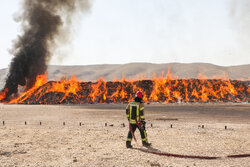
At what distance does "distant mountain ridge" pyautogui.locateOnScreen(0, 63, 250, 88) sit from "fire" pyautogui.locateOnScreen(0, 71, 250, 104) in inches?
3283

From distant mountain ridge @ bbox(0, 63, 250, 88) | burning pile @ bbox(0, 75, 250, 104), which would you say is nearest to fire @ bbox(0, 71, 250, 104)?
burning pile @ bbox(0, 75, 250, 104)

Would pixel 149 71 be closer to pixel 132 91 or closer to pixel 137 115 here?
pixel 132 91

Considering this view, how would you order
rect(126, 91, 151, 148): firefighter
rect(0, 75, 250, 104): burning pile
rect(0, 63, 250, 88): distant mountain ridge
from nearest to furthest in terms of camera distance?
1. rect(126, 91, 151, 148): firefighter
2. rect(0, 75, 250, 104): burning pile
3. rect(0, 63, 250, 88): distant mountain ridge

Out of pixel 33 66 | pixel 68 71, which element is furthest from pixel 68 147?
A: pixel 68 71

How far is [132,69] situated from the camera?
16112 centimetres

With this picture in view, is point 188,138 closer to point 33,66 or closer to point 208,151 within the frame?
point 208,151

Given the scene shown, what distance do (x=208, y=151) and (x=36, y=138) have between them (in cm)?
690

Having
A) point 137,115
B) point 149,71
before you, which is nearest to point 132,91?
point 137,115

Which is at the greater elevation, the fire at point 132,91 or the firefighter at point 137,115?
the fire at point 132,91

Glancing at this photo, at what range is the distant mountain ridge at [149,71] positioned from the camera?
139 m

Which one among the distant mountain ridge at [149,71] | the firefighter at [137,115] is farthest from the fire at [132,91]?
the distant mountain ridge at [149,71]

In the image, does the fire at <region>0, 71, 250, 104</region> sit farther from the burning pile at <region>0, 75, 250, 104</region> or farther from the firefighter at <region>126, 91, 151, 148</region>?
the firefighter at <region>126, 91, 151, 148</region>

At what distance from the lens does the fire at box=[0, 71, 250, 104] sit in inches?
1839

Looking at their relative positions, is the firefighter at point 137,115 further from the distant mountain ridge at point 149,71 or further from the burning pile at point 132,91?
the distant mountain ridge at point 149,71
